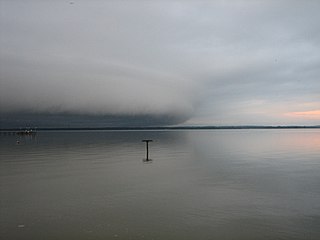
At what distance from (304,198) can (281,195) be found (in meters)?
1.58

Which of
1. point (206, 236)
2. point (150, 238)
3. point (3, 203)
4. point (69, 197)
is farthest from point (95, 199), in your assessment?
point (206, 236)

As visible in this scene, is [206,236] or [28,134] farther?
[28,134]

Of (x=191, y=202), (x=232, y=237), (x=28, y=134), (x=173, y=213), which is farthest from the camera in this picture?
(x=28, y=134)

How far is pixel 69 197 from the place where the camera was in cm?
2112

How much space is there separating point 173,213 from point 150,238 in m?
3.85

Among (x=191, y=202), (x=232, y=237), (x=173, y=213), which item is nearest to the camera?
(x=232, y=237)

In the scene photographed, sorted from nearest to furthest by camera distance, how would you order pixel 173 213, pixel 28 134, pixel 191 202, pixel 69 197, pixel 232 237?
pixel 232 237, pixel 173 213, pixel 191 202, pixel 69 197, pixel 28 134

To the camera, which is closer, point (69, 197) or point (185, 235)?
point (185, 235)

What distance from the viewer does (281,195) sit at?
21297 mm

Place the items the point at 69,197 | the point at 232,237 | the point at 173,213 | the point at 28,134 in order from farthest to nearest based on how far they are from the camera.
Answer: the point at 28,134 → the point at 69,197 → the point at 173,213 → the point at 232,237

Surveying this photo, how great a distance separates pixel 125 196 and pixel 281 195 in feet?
38.2

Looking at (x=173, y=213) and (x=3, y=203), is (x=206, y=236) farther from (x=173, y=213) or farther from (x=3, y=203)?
(x=3, y=203)

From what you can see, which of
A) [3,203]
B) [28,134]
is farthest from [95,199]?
[28,134]

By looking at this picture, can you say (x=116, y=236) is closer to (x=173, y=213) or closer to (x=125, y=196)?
(x=173, y=213)
